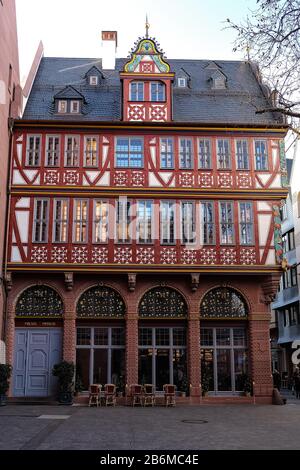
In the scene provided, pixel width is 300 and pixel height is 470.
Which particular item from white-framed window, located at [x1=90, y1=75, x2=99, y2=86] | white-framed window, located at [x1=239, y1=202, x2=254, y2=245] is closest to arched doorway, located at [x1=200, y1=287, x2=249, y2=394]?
white-framed window, located at [x1=239, y1=202, x2=254, y2=245]

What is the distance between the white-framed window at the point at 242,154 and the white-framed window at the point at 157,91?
3.84 meters

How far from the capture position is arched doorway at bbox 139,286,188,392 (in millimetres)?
23891

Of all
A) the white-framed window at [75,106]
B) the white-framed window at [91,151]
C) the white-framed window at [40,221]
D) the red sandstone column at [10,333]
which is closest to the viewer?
the red sandstone column at [10,333]

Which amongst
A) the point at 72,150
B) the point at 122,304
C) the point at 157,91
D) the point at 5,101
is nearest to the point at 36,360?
the point at 122,304

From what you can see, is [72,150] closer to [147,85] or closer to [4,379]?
[147,85]

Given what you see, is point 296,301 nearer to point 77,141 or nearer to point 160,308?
point 160,308

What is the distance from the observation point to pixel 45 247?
23719 millimetres

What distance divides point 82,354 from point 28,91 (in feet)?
40.9

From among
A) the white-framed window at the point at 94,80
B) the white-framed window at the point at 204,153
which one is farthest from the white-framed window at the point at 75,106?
the white-framed window at the point at 204,153

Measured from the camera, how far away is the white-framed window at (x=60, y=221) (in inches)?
939

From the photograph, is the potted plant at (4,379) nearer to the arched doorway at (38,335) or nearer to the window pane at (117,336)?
the arched doorway at (38,335)

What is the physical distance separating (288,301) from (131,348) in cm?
2144

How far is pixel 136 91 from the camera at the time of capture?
25578mm

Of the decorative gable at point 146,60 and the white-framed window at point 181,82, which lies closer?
the decorative gable at point 146,60
